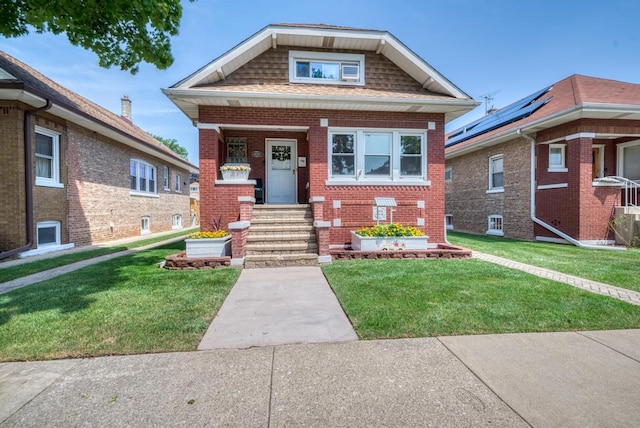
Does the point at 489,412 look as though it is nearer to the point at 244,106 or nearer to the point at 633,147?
the point at 244,106

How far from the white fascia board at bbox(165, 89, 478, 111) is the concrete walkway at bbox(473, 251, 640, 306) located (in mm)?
4660

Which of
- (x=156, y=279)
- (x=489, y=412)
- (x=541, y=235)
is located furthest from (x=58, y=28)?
(x=541, y=235)

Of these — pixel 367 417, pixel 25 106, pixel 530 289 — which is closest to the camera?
pixel 367 417

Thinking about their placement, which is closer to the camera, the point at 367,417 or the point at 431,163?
the point at 367,417

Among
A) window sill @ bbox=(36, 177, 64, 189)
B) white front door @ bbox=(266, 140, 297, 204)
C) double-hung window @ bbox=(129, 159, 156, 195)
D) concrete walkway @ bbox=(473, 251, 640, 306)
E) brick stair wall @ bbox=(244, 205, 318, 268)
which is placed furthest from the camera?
double-hung window @ bbox=(129, 159, 156, 195)

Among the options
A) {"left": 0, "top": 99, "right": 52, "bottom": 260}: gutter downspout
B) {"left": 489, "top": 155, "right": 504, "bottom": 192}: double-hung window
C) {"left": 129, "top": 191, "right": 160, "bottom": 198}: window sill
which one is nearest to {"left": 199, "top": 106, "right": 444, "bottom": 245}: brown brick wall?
{"left": 0, "top": 99, "right": 52, "bottom": 260}: gutter downspout

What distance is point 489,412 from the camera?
2197mm

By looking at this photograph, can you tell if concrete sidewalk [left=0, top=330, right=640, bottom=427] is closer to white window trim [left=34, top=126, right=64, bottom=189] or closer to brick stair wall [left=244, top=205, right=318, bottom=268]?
brick stair wall [left=244, top=205, right=318, bottom=268]

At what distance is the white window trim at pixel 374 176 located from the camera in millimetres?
9438

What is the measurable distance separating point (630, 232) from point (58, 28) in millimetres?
16581

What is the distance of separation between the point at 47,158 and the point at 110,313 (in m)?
8.58

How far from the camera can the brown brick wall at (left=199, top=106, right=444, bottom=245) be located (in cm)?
915

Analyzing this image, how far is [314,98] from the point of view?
870cm

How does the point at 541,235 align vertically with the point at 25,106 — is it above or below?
below
